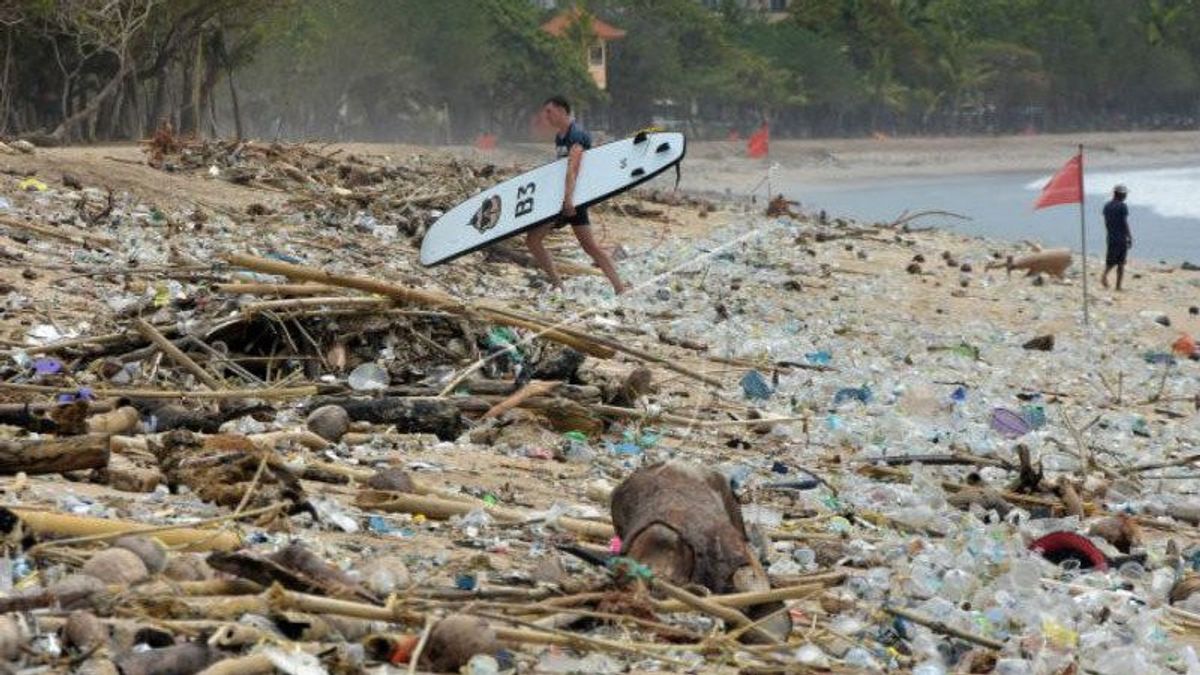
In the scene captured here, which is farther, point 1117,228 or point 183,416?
point 1117,228

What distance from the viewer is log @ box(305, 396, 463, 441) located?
764cm

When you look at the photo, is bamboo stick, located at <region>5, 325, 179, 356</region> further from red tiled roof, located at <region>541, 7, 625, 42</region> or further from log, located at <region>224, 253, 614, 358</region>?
red tiled roof, located at <region>541, 7, 625, 42</region>

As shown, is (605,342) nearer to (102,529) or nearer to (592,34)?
(102,529)

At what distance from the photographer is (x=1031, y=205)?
54.8 m

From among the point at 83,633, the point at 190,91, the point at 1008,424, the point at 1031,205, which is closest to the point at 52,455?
the point at 83,633

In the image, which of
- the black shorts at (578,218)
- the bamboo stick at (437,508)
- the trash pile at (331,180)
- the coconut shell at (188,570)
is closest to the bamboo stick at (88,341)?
the bamboo stick at (437,508)

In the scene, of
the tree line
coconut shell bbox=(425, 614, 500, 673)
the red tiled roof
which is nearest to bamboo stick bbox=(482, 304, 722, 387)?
coconut shell bbox=(425, 614, 500, 673)

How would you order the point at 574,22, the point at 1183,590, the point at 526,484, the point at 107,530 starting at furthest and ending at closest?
1. the point at 574,22
2. the point at 526,484
3. the point at 1183,590
4. the point at 107,530

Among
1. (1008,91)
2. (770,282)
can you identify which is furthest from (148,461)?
(1008,91)

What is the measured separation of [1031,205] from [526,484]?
49.5m

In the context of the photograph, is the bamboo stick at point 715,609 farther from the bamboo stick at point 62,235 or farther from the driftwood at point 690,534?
the bamboo stick at point 62,235

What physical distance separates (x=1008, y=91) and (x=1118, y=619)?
97408mm

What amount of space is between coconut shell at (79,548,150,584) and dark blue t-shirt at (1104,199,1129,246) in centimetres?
1955

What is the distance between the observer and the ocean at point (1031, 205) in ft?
139
